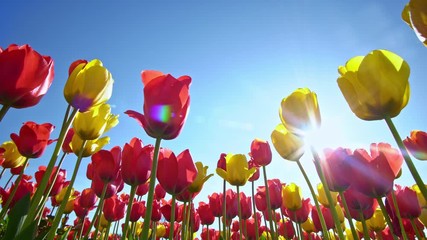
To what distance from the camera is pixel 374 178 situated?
1689 mm

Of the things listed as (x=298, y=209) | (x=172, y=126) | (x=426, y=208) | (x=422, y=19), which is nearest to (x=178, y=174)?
(x=172, y=126)

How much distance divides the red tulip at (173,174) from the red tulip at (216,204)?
2265 mm

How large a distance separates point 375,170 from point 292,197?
199 cm

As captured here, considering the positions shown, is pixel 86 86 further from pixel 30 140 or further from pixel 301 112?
pixel 301 112

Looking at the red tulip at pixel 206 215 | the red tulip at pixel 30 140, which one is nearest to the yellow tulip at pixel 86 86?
the red tulip at pixel 30 140

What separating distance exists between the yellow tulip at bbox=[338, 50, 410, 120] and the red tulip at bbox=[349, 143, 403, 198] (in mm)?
481

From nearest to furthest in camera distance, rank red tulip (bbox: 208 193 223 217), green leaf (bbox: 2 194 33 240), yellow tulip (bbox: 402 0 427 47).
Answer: yellow tulip (bbox: 402 0 427 47) → green leaf (bbox: 2 194 33 240) → red tulip (bbox: 208 193 223 217)

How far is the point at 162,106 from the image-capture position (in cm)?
141

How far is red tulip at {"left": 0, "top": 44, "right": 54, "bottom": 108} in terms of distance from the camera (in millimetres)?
1286

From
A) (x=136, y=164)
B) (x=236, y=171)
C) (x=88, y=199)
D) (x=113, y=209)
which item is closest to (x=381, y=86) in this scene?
(x=136, y=164)

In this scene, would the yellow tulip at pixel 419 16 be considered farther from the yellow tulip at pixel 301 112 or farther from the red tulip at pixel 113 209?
the red tulip at pixel 113 209

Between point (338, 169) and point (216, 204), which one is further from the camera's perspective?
point (216, 204)

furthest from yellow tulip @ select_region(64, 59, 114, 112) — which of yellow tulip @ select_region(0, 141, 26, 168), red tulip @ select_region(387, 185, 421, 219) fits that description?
red tulip @ select_region(387, 185, 421, 219)

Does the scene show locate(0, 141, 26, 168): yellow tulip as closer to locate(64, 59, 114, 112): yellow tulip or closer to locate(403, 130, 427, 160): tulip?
locate(64, 59, 114, 112): yellow tulip
